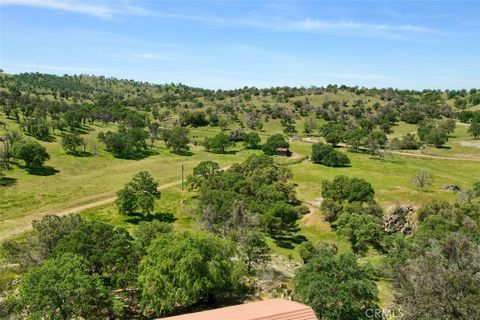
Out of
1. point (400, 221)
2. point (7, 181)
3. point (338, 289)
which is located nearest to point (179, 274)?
point (338, 289)

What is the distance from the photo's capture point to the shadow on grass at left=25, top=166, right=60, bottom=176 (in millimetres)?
119213

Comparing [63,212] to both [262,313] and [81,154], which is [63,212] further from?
[262,313]

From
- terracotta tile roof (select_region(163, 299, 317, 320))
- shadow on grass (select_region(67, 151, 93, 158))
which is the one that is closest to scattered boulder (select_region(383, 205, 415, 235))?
terracotta tile roof (select_region(163, 299, 317, 320))

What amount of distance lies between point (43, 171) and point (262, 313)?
4144 inches

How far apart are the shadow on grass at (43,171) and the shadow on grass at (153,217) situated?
139ft

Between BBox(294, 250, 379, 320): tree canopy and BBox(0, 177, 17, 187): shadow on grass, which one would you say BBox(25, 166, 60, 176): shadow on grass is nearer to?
BBox(0, 177, 17, 187): shadow on grass

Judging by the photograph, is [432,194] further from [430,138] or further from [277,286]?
[430,138]

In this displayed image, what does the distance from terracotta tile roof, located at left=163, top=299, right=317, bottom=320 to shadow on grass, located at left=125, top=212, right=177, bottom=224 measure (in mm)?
55732

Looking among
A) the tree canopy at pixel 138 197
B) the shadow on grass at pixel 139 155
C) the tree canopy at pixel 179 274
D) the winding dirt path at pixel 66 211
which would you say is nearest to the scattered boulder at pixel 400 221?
the tree canopy at pixel 179 274

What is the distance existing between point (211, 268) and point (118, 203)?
5132cm

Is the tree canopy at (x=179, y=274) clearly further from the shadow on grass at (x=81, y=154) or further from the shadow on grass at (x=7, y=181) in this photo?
the shadow on grass at (x=81, y=154)

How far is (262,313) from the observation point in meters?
34.5

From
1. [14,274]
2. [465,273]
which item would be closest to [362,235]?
[465,273]

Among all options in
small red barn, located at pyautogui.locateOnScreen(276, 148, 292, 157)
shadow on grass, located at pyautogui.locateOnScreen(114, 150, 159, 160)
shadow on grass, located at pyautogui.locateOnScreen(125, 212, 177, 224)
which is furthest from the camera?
small red barn, located at pyautogui.locateOnScreen(276, 148, 292, 157)
